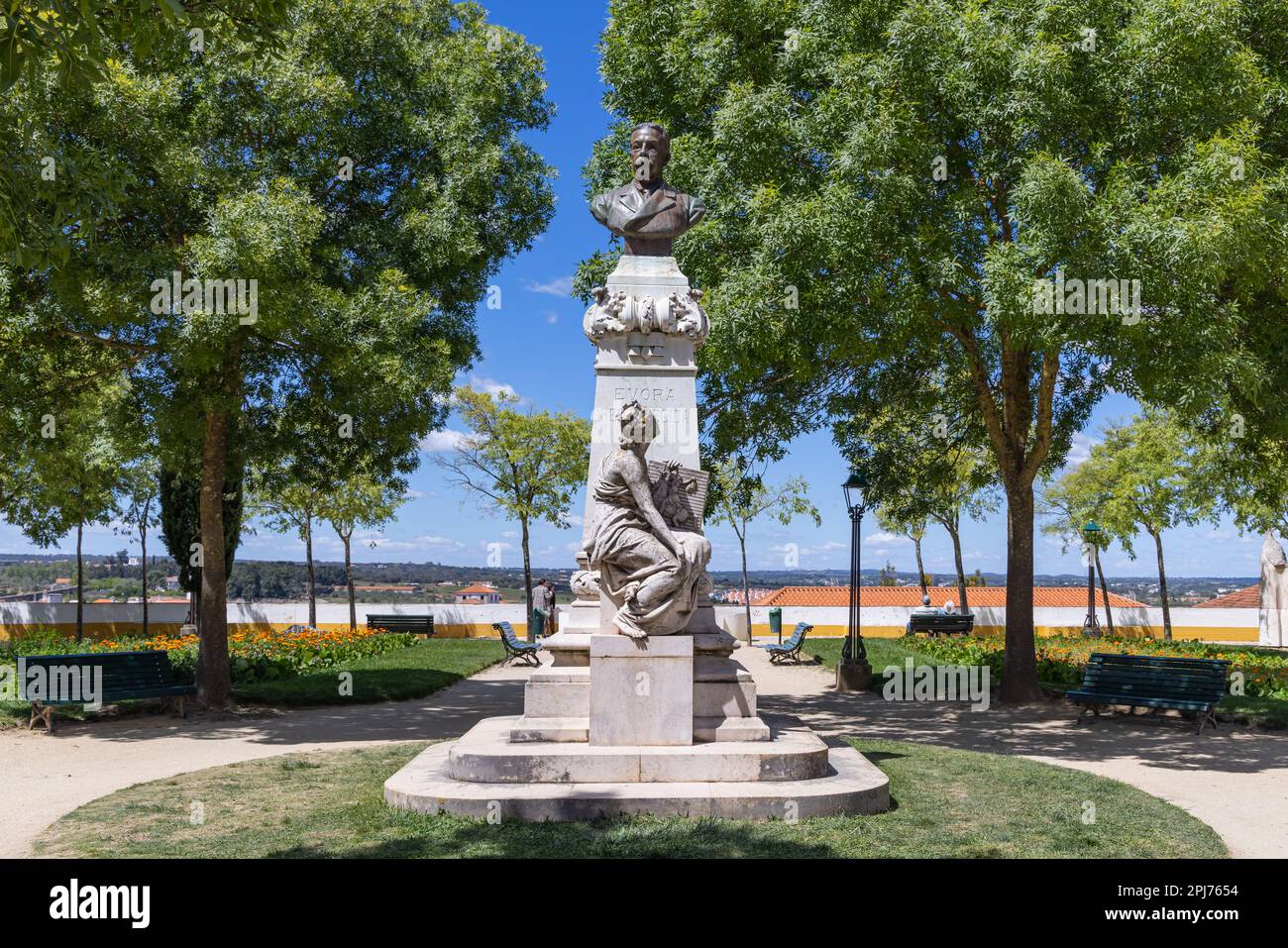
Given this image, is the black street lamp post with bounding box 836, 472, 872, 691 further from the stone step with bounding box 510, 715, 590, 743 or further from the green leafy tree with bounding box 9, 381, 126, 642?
the green leafy tree with bounding box 9, 381, 126, 642

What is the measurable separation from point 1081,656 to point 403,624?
1553 cm

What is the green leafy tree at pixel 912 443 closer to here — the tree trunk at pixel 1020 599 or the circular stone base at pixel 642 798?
the tree trunk at pixel 1020 599

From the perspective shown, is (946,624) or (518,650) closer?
(518,650)

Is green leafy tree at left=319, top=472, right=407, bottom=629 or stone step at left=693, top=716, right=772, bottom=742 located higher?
green leafy tree at left=319, top=472, right=407, bottom=629

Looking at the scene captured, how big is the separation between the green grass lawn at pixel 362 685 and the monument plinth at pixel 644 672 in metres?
6.10

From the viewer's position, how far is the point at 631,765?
6867 millimetres

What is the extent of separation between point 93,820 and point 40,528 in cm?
2183

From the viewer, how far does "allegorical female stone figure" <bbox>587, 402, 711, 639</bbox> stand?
7.24 meters

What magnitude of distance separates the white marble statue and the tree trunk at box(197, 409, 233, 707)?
23.5 meters

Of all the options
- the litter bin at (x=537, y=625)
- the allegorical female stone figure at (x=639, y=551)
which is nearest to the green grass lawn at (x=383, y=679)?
the litter bin at (x=537, y=625)

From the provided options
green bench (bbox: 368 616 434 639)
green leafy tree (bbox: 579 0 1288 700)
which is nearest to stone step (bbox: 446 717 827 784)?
green leafy tree (bbox: 579 0 1288 700)

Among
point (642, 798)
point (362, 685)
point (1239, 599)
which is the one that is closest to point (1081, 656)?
point (362, 685)

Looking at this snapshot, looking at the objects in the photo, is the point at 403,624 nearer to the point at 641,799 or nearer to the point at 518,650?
the point at 518,650

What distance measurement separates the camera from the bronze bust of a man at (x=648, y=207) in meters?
8.89
